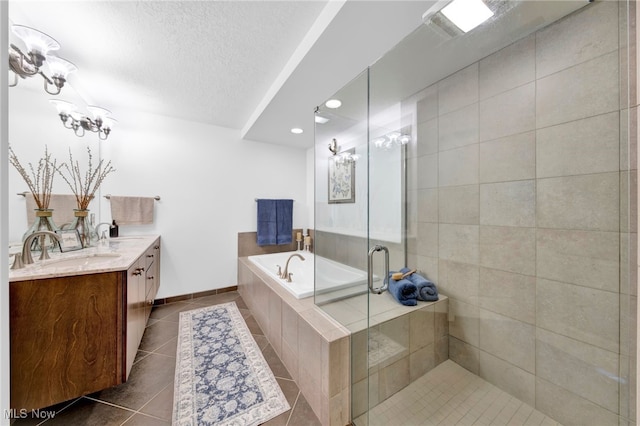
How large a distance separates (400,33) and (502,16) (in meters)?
0.58

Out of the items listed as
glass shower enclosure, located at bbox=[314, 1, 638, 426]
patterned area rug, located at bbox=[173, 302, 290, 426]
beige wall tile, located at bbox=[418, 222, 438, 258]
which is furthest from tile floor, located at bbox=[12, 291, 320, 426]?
beige wall tile, located at bbox=[418, 222, 438, 258]

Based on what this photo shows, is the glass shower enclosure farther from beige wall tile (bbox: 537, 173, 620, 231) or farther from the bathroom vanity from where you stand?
the bathroom vanity

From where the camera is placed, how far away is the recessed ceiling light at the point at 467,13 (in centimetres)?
118

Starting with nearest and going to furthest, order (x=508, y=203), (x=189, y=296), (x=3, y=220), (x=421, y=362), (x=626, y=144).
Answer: (x=3, y=220) → (x=626, y=144) → (x=508, y=203) → (x=421, y=362) → (x=189, y=296)

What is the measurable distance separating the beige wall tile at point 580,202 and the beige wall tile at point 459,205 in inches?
14.2

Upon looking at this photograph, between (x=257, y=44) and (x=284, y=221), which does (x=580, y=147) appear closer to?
(x=257, y=44)

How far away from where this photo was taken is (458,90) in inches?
67.7

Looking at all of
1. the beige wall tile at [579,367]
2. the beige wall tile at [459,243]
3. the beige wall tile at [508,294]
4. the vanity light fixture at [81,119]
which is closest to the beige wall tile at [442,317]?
the beige wall tile at [508,294]

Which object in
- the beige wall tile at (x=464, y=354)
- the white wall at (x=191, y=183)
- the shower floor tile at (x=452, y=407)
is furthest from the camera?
the white wall at (x=191, y=183)

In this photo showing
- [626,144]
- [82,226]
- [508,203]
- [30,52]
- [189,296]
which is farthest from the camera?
[189,296]

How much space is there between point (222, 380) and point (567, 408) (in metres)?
2.10

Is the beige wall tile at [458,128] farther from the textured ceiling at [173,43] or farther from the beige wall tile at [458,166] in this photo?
the textured ceiling at [173,43]

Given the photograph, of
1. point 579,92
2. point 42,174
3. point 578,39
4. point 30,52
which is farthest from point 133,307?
point 578,39

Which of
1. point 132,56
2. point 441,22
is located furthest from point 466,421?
point 132,56
